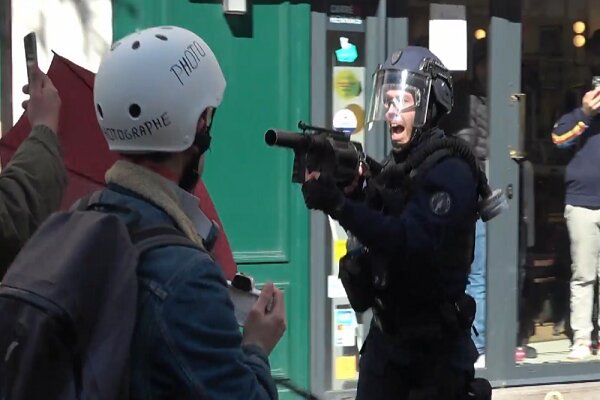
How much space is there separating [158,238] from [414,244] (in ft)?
5.61

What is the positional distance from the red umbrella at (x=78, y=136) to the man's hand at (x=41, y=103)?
0.22 metres

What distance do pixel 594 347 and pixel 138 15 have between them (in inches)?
155

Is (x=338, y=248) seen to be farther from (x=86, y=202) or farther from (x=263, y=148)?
(x=86, y=202)

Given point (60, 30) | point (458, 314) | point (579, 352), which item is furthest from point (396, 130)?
point (579, 352)

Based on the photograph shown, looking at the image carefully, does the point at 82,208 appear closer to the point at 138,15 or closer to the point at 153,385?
the point at 153,385

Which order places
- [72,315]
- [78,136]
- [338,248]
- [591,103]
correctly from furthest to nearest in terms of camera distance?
[591,103] → [338,248] → [78,136] → [72,315]

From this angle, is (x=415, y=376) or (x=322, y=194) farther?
(x=415, y=376)

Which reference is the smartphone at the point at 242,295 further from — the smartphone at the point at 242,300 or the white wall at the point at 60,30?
the white wall at the point at 60,30

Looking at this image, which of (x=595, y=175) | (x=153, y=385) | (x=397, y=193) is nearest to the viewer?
(x=153, y=385)

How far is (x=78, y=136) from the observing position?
2881 mm

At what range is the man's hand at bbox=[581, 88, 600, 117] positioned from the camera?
6.74m

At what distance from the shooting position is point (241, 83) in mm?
5906

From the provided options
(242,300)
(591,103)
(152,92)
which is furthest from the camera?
(591,103)

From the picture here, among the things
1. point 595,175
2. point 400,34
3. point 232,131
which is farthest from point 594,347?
point 232,131
